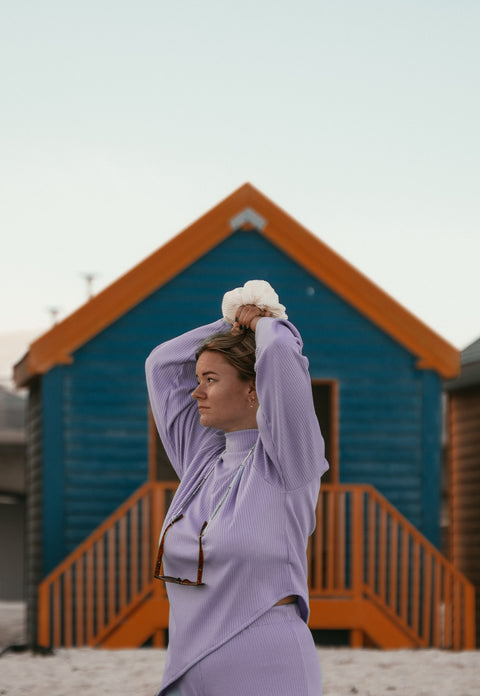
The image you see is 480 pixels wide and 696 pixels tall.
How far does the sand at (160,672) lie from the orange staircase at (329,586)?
32 centimetres

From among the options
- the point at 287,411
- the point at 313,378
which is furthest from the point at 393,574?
the point at 287,411

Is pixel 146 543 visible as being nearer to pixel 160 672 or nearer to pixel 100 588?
pixel 100 588

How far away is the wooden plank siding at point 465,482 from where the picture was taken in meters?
11.6

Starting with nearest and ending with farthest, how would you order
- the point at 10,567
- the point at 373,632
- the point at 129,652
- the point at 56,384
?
the point at 129,652, the point at 373,632, the point at 56,384, the point at 10,567

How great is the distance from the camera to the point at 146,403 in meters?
9.62

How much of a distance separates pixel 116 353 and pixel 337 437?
6.94 feet

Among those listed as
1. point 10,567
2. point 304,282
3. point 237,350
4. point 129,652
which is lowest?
point 10,567

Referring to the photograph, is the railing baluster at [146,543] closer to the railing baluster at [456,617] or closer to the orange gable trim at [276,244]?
the orange gable trim at [276,244]

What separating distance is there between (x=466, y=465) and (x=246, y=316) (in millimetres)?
9779

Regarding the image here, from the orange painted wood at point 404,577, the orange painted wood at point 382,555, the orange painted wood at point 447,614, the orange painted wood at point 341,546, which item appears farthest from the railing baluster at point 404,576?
the orange painted wood at point 341,546

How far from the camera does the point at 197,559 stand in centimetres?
238

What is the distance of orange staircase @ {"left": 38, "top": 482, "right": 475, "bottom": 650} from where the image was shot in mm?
8859

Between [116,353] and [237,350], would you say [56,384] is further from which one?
[237,350]

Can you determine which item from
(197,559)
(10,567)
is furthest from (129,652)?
(10,567)
